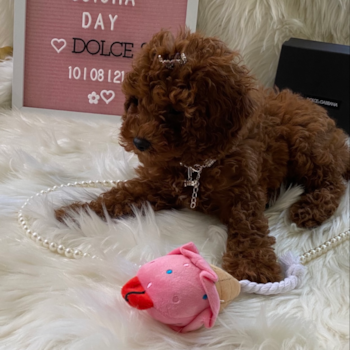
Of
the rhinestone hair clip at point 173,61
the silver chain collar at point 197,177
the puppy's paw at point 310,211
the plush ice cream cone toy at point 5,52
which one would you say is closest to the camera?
the rhinestone hair clip at point 173,61

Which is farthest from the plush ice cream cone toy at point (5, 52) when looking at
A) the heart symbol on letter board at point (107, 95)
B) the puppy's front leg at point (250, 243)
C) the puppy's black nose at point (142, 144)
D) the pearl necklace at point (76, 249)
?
the puppy's front leg at point (250, 243)

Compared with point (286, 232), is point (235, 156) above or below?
above

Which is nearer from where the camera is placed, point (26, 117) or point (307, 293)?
point (307, 293)

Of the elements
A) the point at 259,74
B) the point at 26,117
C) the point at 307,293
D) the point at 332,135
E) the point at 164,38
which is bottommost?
the point at 307,293

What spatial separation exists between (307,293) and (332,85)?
0.93 metres

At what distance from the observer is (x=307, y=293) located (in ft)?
2.94

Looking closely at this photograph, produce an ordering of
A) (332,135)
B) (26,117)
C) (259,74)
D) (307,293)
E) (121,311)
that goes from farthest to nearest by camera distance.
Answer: (259,74)
(26,117)
(332,135)
(307,293)
(121,311)

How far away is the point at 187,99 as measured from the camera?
850mm

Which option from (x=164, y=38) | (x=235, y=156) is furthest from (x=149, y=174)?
(x=164, y=38)

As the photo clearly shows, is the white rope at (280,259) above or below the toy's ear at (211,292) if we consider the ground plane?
below

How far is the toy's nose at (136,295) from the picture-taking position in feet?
2.33

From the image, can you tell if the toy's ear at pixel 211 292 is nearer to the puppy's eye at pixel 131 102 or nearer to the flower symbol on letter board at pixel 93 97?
the puppy's eye at pixel 131 102

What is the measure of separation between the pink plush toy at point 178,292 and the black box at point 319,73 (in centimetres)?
107

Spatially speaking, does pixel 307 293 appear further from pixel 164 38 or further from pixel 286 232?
pixel 164 38
